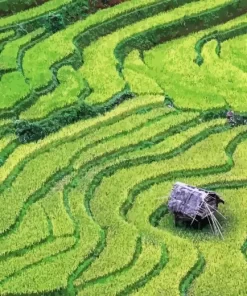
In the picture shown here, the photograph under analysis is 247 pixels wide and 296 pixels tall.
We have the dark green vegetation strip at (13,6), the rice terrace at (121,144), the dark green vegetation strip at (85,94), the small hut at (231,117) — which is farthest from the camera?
the dark green vegetation strip at (13,6)

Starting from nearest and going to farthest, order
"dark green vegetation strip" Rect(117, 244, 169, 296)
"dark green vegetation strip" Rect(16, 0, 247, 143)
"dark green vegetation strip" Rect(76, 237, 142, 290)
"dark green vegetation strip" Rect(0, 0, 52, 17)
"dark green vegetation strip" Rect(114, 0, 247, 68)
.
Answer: "dark green vegetation strip" Rect(117, 244, 169, 296) < "dark green vegetation strip" Rect(76, 237, 142, 290) < "dark green vegetation strip" Rect(16, 0, 247, 143) < "dark green vegetation strip" Rect(114, 0, 247, 68) < "dark green vegetation strip" Rect(0, 0, 52, 17)

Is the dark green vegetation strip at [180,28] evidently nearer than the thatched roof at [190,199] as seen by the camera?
No

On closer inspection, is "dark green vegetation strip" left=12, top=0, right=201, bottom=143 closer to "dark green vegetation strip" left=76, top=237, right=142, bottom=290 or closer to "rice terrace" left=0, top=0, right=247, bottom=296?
"rice terrace" left=0, top=0, right=247, bottom=296

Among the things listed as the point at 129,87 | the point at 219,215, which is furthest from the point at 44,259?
the point at 129,87

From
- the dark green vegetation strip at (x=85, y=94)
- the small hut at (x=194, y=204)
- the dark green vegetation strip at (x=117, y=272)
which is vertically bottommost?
the dark green vegetation strip at (x=117, y=272)

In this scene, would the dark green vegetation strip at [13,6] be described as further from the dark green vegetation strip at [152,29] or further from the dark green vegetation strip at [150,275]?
the dark green vegetation strip at [150,275]

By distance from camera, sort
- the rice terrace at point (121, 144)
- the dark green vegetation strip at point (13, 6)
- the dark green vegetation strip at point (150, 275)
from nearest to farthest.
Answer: the dark green vegetation strip at point (150, 275) → the rice terrace at point (121, 144) → the dark green vegetation strip at point (13, 6)

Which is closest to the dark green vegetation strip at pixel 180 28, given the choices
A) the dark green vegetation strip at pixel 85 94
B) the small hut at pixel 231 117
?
the dark green vegetation strip at pixel 85 94

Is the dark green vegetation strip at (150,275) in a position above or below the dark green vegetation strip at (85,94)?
below

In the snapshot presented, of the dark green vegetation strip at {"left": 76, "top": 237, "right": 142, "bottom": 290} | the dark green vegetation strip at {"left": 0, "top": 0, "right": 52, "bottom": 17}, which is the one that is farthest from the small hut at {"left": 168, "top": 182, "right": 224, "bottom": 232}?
the dark green vegetation strip at {"left": 0, "top": 0, "right": 52, "bottom": 17}
